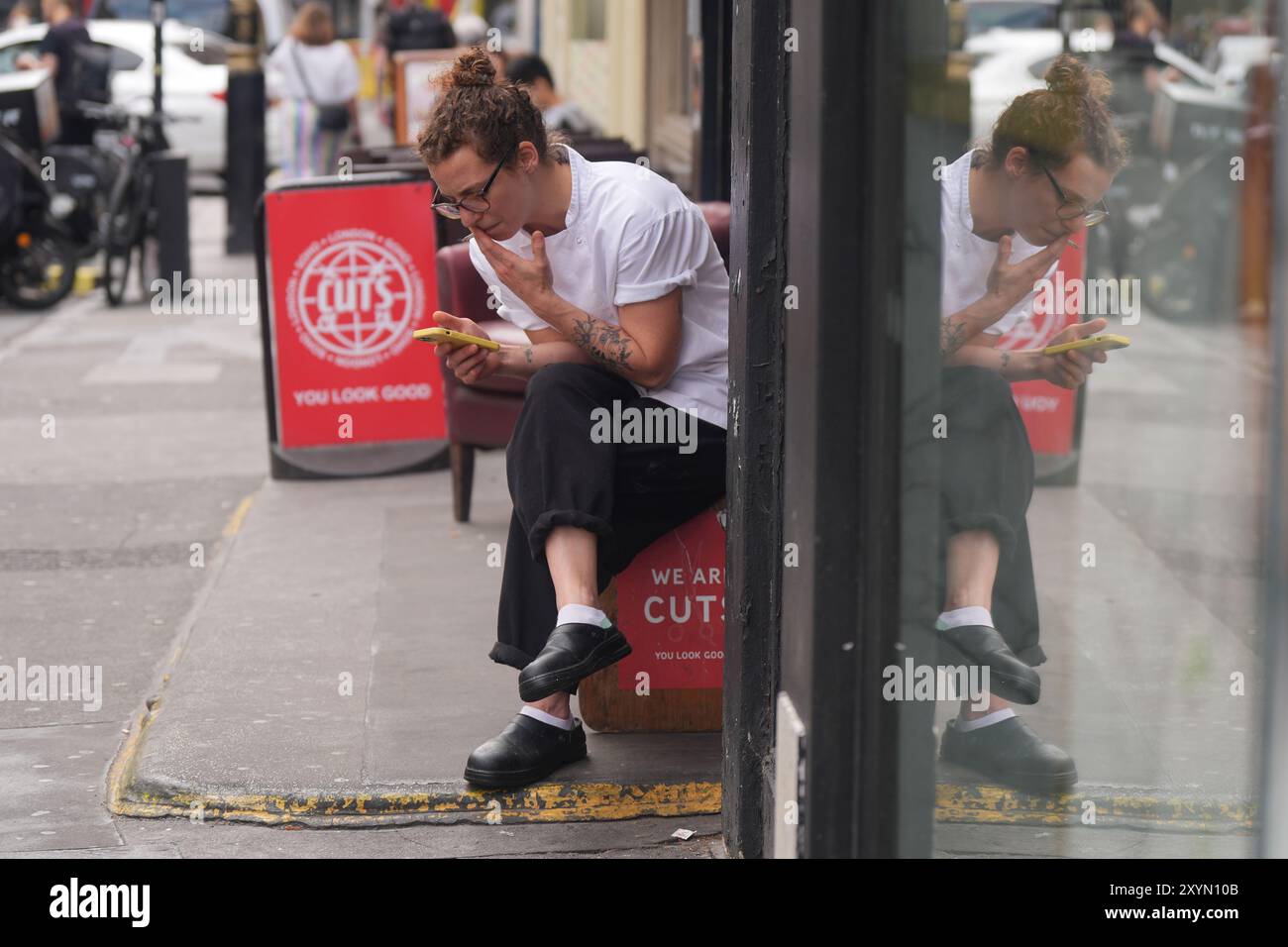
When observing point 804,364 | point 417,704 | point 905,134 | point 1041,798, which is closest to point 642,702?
point 417,704

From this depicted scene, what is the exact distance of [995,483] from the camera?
10.7 feet

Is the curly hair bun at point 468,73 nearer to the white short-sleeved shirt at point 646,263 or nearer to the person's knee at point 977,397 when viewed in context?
the white short-sleeved shirt at point 646,263

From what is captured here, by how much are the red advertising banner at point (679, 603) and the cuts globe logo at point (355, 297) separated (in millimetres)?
3248

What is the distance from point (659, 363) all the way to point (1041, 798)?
117cm

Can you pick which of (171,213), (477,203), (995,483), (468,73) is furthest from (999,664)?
(171,213)

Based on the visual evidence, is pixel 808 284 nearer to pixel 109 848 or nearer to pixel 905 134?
pixel 905 134

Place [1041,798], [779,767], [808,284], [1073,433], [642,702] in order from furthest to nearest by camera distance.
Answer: [1073,433], [642,702], [1041,798], [779,767], [808,284]

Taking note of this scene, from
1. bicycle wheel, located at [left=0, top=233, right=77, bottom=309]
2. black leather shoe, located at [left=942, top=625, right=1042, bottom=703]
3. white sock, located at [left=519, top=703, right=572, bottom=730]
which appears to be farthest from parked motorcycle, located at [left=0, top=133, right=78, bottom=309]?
black leather shoe, located at [left=942, top=625, right=1042, bottom=703]

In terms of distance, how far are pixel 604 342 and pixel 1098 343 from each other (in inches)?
40.6

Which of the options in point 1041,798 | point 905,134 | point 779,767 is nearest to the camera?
point 905,134

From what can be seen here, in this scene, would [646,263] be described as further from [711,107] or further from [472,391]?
[711,107]

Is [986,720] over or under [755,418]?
under

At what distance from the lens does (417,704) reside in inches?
173

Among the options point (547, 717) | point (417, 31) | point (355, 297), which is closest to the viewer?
point (547, 717)
